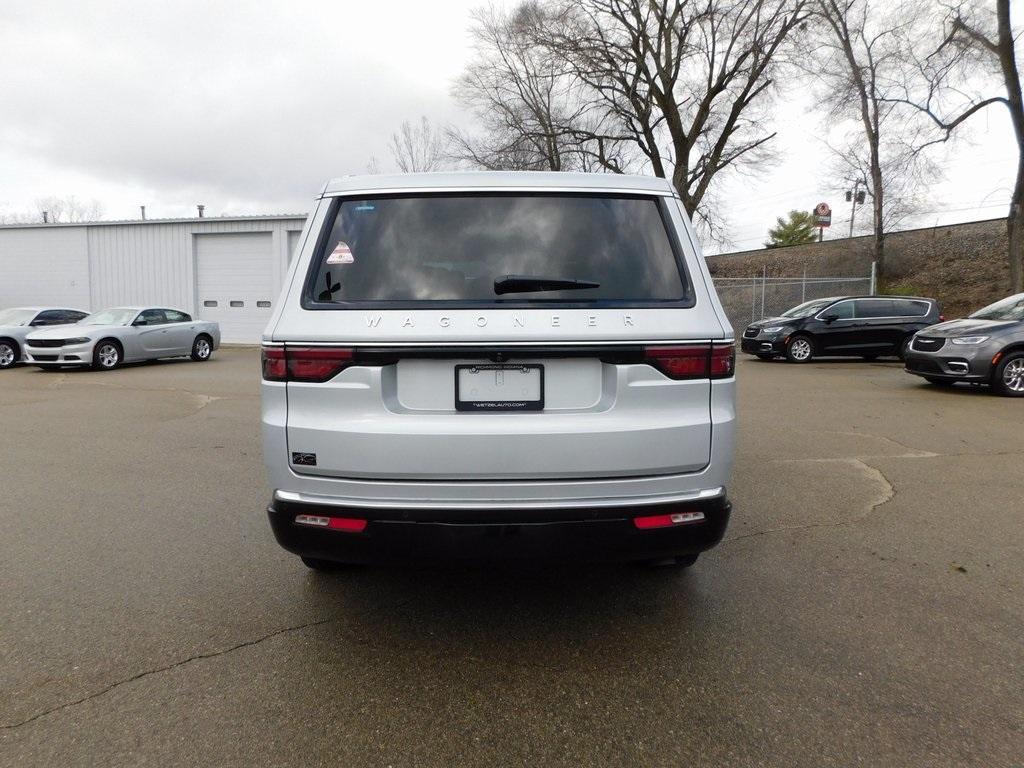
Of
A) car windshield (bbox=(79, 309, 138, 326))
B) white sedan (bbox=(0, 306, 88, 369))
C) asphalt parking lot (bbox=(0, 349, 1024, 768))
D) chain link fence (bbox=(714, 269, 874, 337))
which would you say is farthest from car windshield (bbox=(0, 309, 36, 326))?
chain link fence (bbox=(714, 269, 874, 337))

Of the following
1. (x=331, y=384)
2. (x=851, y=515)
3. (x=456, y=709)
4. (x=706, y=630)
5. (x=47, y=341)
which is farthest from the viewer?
(x=47, y=341)

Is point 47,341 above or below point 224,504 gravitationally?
above

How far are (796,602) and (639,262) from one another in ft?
6.03

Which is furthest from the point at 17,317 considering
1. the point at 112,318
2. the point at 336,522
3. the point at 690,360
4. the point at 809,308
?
the point at 809,308

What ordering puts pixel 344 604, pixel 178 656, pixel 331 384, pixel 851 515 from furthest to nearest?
pixel 851 515, pixel 344 604, pixel 178 656, pixel 331 384

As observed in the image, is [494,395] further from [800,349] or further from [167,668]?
[800,349]

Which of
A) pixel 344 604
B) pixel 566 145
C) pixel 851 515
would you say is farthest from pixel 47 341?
pixel 566 145

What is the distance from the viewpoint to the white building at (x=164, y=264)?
2595 centimetres

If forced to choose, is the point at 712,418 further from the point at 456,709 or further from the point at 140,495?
the point at 140,495

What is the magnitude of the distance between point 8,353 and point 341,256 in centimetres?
1706

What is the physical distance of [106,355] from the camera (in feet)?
51.1

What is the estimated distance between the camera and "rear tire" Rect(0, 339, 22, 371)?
1612 cm

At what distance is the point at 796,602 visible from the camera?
3.45 m

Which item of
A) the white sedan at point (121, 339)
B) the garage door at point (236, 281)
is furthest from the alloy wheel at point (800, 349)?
the garage door at point (236, 281)
